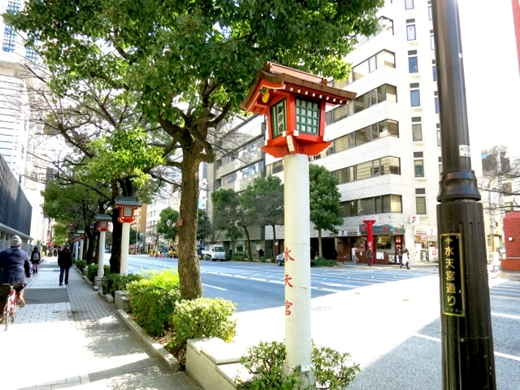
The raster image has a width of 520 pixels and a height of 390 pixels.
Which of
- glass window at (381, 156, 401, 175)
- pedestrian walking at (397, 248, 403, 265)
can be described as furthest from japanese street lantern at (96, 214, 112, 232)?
glass window at (381, 156, 401, 175)

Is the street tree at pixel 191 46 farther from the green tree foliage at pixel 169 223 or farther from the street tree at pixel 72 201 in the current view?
the green tree foliage at pixel 169 223

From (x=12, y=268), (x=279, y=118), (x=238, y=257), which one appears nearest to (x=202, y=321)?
(x=279, y=118)

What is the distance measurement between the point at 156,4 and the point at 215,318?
4856 millimetres

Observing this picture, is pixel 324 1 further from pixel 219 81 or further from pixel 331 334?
pixel 331 334

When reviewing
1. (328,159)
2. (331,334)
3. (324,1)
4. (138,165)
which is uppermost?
(328,159)

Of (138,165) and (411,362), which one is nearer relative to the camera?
(411,362)

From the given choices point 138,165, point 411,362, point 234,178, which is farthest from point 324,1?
point 234,178

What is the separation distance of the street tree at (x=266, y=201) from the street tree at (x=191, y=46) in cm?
3262

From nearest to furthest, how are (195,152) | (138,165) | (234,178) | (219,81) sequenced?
(219,81)
(195,152)
(138,165)
(234,178)

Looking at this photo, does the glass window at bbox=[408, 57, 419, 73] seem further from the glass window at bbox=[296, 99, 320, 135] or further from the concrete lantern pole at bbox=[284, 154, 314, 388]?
the concrete lantern pole at bbox=[284, 154, 314, 388]

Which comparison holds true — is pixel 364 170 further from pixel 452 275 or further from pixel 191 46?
pixel 452 275

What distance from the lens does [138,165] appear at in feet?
29.1

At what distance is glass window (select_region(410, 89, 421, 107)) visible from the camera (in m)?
36.9

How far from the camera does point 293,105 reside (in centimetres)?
391
